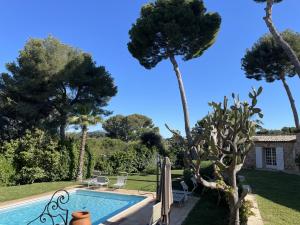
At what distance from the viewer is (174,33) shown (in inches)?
747

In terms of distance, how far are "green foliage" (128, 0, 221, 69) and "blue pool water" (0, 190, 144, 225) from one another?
472 inches

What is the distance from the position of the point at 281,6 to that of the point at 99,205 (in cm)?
1692

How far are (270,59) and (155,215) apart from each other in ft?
77.3

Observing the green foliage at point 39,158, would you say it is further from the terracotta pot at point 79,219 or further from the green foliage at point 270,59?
the green foliage at point 270,59

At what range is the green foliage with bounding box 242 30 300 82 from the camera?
24481 mm

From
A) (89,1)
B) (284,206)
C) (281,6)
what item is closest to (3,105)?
(89,1)

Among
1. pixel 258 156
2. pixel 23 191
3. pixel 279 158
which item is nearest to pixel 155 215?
Answer: pixel 23 191

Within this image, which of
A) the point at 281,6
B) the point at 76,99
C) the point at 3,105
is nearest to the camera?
the point at 281,6

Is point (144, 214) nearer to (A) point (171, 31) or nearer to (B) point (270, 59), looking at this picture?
(A) point (171, 31)

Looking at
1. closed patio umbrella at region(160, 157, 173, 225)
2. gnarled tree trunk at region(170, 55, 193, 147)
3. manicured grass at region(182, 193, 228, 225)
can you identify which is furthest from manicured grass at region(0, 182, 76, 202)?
gnarled tree trunk at region(170, 55, 193, 147)

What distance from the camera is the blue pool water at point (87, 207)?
31.9ft

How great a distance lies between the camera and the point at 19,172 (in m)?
16.2

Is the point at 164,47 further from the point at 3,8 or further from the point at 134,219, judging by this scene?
the point at 134,219

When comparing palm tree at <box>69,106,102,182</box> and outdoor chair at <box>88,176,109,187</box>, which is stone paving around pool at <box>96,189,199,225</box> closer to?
outdoor chair at <box>88,176,109,187</box>
